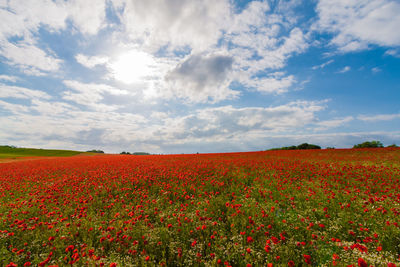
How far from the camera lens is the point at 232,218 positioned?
500 cm

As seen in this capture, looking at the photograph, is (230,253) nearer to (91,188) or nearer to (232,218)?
(232,218)

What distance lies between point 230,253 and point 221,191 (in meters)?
4.03

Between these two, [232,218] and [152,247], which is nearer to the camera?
[152,247]

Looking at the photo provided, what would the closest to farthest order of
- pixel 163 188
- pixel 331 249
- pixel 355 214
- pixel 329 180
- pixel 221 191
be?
pixel 331 249 < pixel 355 214 < pixel 221 191 < pixel 163 188 < pixel 329 180

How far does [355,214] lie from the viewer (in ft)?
17.3

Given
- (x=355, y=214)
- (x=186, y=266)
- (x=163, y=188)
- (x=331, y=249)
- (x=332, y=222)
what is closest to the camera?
(x=186, y=266)

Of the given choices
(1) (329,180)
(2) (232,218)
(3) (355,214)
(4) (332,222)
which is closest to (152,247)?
(2) (232,218)

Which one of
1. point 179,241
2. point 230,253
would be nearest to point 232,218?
point 230,253

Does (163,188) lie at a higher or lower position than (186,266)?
higher

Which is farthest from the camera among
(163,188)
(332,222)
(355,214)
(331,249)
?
(163,188)

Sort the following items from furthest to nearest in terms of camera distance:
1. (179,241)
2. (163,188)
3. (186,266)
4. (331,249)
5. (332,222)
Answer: (163,188) < (332,222) < (179,241) < (331,249) < (186,266)

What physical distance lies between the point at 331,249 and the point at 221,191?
4339mm

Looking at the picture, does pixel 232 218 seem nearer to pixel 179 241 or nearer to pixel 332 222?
pixel 179 241

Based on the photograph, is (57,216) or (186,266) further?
(57,216)
